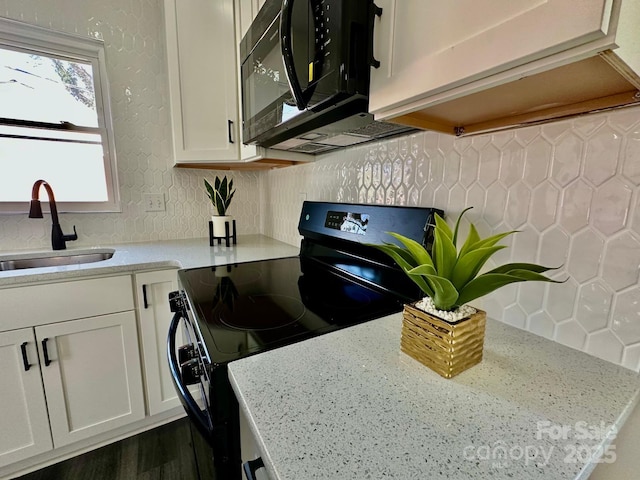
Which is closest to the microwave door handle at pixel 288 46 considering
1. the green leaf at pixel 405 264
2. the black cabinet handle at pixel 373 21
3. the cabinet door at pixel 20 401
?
the black cabinet handle at pixel 373 21

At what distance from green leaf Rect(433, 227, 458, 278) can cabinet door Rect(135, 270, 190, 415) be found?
1223mm

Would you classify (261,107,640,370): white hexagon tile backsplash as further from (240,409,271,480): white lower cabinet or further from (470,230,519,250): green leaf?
(240,409,271,480): white lower cabinet

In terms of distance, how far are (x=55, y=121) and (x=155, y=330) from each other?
50.3 inches

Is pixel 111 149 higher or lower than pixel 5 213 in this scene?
higher

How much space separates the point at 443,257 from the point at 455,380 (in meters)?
Answer: 0.20

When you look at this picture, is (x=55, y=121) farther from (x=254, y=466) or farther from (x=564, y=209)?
(x=564, y=209)

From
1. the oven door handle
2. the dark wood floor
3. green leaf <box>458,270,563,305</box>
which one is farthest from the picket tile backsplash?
the dark wood floor

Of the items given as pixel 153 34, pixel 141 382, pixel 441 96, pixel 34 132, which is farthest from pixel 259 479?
pixel 153 34

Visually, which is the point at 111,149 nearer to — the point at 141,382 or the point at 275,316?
the point at 141,382

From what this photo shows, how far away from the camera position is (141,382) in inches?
52.1

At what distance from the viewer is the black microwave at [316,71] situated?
592 millimetres

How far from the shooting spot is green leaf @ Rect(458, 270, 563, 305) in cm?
47

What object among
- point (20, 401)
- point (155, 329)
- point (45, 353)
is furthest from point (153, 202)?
point (20, 401)

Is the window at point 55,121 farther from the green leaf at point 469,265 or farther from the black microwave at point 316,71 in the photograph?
the green leaf at point 469,265
